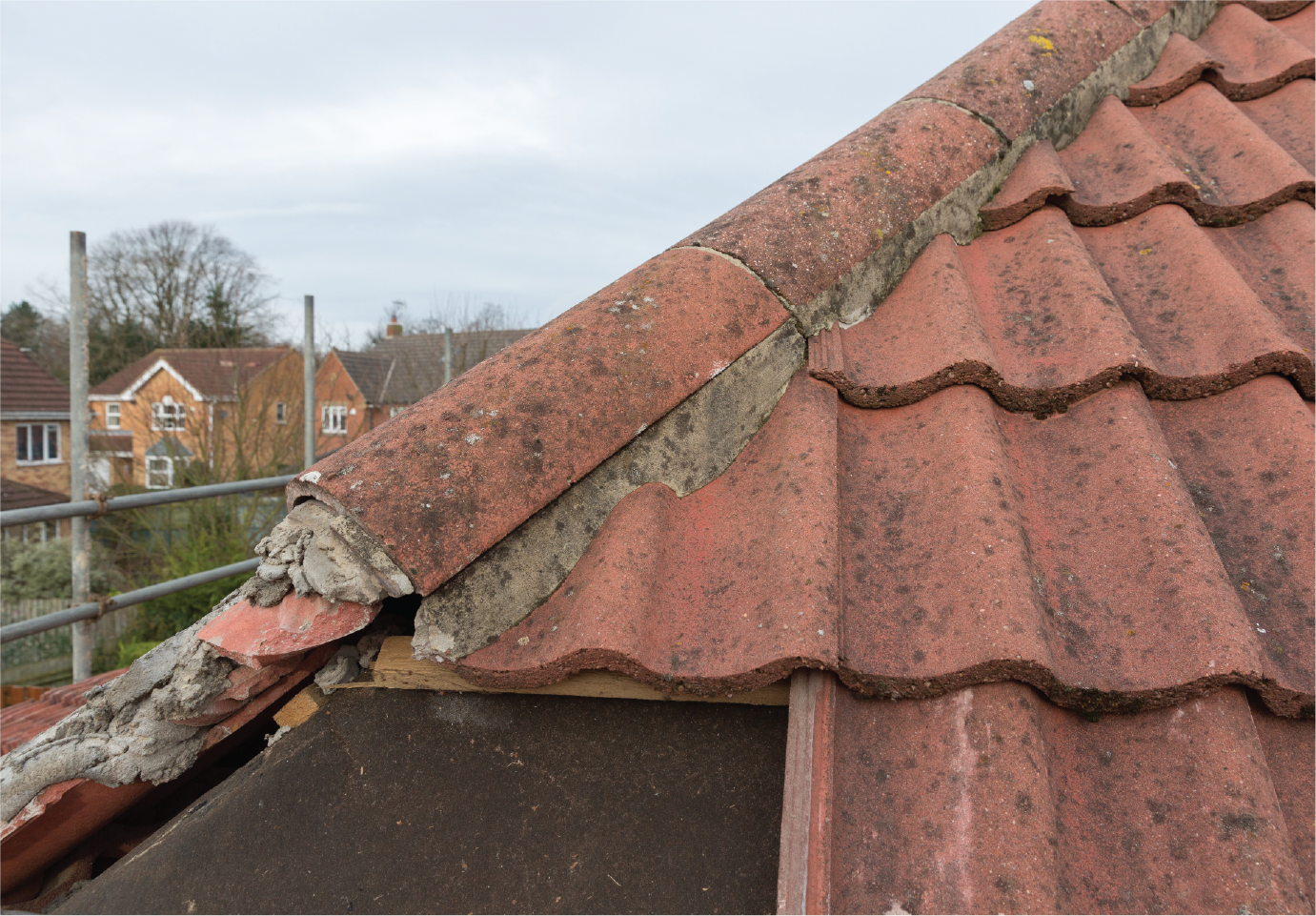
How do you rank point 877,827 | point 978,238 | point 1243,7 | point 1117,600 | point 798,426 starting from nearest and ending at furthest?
point 877,827 < point 1117,600 < point 798,426 < point 978,238 < point 1243,7

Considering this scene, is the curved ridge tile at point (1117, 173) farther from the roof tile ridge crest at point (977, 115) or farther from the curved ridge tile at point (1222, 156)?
the roof tile ridge crest at point (977, 115)

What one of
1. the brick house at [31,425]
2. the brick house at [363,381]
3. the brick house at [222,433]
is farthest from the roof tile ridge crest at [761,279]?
the brick house at [363,381]

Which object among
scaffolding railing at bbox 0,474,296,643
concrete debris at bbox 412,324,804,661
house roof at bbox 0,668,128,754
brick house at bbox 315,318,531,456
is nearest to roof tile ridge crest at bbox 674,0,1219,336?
concrete debris at bbox 412,324,804,661

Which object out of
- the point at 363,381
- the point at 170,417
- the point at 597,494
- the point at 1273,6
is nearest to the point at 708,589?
the point at 597,494

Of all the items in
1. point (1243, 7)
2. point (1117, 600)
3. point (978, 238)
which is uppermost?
point (1243, 7)

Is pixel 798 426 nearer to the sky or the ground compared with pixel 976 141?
nearer to the ground

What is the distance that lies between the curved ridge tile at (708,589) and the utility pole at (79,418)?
398 centimetres

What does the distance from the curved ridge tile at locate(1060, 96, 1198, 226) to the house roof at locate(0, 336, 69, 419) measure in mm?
27274

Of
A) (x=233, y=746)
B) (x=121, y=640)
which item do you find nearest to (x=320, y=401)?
(x=121, y=640)

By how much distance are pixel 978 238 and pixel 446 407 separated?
151 centimetres

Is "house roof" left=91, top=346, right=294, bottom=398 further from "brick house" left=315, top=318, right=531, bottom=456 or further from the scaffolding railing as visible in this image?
the scaffolding railing

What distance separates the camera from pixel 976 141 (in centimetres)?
211

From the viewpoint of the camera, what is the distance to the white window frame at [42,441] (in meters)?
23.2

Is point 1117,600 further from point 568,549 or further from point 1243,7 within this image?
point 1243,7
